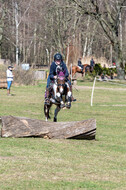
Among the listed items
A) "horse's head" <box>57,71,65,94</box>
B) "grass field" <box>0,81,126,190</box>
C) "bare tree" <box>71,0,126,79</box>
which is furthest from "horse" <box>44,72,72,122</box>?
"bare tree" <box>71,0,126,79</box>

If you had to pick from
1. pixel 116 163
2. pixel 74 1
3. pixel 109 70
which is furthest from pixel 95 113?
pixel 109 70

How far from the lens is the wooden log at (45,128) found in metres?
11.2

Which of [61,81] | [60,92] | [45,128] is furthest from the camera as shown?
[60,92]

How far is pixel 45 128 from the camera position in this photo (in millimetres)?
11406

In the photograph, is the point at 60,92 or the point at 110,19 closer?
the point at 60,92

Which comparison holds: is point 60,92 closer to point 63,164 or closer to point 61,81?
point 61,81

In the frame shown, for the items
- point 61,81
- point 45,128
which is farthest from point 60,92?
point 45,128

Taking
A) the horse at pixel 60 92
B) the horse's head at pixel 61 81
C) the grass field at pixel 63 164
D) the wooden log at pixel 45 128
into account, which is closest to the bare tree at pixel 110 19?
the horse at pixel 60 92

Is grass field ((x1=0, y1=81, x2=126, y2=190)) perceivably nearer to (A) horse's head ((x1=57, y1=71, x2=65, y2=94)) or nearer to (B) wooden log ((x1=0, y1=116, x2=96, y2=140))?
(B) wooden log ((x1=0, y1=116, x2=96, y2=140))

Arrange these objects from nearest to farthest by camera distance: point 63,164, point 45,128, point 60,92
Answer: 1. point 63,164
2. point 45,128
3. point 60,92

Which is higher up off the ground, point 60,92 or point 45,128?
point 60,92

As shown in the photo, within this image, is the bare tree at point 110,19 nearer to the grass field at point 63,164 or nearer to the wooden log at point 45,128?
the grass field at point 63,164

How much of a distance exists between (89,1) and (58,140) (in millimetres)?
36214

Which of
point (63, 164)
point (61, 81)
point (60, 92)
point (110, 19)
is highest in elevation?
point (110, 19)
